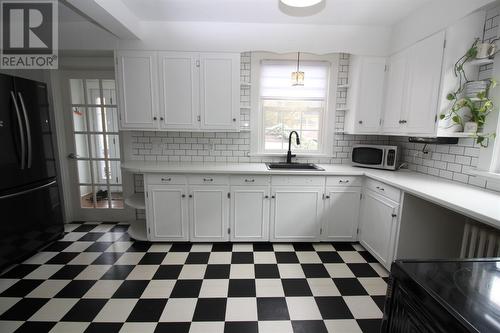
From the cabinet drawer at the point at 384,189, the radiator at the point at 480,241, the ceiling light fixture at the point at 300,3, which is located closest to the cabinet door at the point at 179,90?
the ceiling light fixture at the point at 300,3

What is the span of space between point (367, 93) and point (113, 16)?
2779 mm

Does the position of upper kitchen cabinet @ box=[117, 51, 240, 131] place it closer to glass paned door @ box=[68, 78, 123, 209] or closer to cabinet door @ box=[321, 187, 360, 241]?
glass paned door @ box=[68, 78, 123, 209]

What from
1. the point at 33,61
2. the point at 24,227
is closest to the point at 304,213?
the point at 24,227

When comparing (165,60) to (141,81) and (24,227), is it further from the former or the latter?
(24,227)

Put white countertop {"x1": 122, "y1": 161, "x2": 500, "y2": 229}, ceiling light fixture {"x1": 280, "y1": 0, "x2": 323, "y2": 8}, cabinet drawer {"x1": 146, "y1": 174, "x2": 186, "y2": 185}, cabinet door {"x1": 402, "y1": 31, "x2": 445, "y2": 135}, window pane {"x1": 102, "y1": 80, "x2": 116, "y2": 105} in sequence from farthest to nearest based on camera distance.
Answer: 1. window pane {"x1": 102, "y1": 80, "x2": 116, "y2": 105}
2. cabinet drawer {"x1": 146, "y1": 174, "x2": 186, "y2": 185}
3. cabinet door {"x1": 402, "y1": 31, "x2": 445, "y2": 135}
4. white countertop {"x1": 122, "y1": 161, "x2": 500, "y2": 229}
5. ceiling light fixture {"x1": 280, "y1": 0, "x2": 323, "y2": 8}

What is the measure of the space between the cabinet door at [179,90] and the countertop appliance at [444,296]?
249 centimetres

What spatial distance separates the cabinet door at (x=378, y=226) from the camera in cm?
227

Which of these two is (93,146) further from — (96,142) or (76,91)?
(76,91)

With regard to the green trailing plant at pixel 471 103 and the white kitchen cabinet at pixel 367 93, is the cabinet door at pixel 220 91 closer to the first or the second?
the white kitchen cabinet at pixel 367 93

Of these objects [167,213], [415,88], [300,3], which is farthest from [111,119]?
[415,88]

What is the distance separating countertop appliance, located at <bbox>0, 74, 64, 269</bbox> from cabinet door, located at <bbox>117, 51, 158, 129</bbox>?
809mm

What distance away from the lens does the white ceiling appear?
2322mm

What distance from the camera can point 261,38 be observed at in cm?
282

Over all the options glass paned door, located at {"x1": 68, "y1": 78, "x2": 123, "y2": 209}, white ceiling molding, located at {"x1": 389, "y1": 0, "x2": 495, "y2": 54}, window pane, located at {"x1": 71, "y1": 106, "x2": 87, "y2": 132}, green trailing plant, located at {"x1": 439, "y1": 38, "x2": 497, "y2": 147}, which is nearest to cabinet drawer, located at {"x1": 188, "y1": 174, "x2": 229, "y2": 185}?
glass paned door, located at {"x1": 68, "y1": 78, "x2": 123, "y2": 209}
